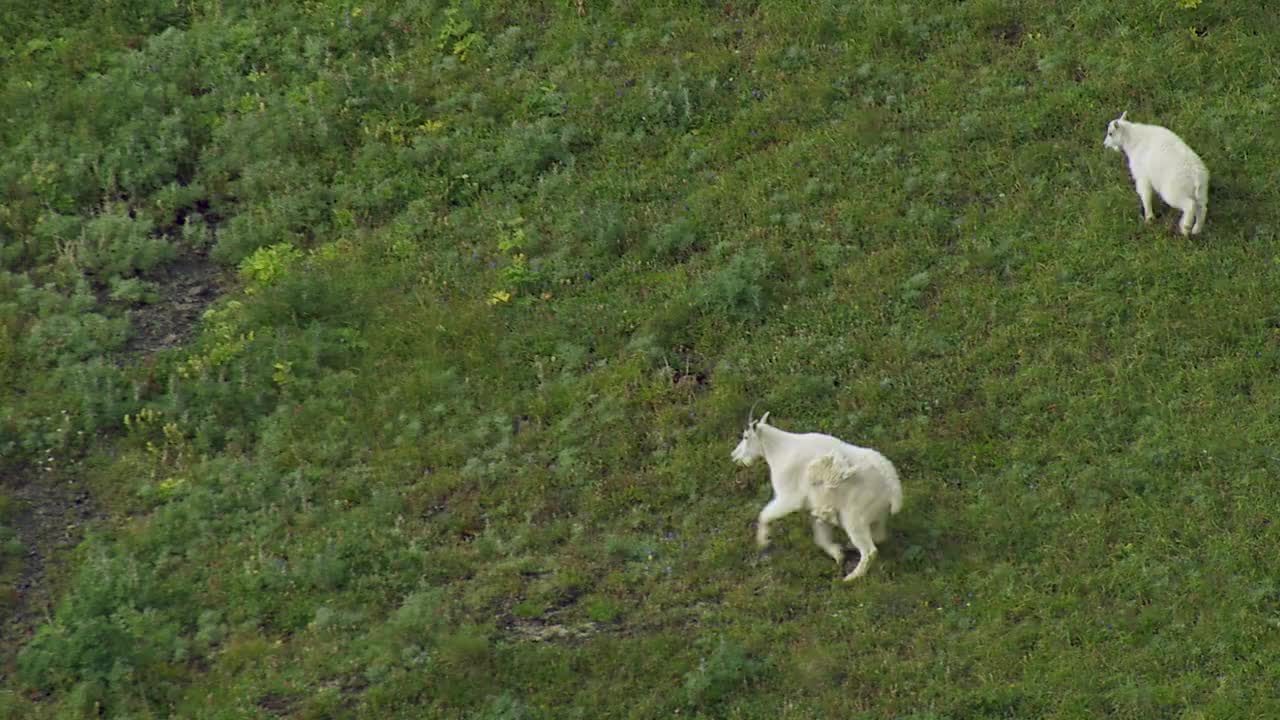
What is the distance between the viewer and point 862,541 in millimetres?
15008

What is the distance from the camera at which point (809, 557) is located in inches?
610

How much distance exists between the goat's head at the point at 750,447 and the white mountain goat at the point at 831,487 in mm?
23

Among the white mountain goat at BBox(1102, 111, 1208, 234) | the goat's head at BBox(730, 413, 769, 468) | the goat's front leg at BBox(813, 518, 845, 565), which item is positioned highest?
the white mountain goat at BBox(1102, 111, 1208, 234)

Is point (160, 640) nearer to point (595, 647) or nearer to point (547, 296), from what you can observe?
point (595, 647)

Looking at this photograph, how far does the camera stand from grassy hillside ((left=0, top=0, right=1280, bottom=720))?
47.4 feet

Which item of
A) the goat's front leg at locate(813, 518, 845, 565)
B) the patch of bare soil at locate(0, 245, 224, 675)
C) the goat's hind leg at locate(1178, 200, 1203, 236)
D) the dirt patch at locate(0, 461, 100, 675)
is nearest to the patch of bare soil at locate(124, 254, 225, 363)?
the patch of bare soil at locate(0, 245, 224, 675)

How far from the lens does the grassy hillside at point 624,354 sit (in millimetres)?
14461

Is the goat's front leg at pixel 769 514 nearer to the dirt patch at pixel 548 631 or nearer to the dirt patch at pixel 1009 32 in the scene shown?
the dirt patch at pixel 548 631

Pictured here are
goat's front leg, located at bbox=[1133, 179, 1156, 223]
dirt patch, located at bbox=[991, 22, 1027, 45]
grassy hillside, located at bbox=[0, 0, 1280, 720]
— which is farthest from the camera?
dirt patch, located at bbox=[991, 22, 1027, 45]

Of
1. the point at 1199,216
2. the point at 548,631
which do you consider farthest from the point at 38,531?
the point at 1199,216

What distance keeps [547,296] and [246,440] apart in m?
3.90

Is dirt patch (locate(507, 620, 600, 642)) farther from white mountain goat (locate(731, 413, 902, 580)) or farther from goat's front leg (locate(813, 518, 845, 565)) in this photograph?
goat's front leg (locate(813, 518, 845, 565))

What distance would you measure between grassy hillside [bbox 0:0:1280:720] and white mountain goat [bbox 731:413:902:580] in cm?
28

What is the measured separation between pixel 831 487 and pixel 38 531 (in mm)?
8285
